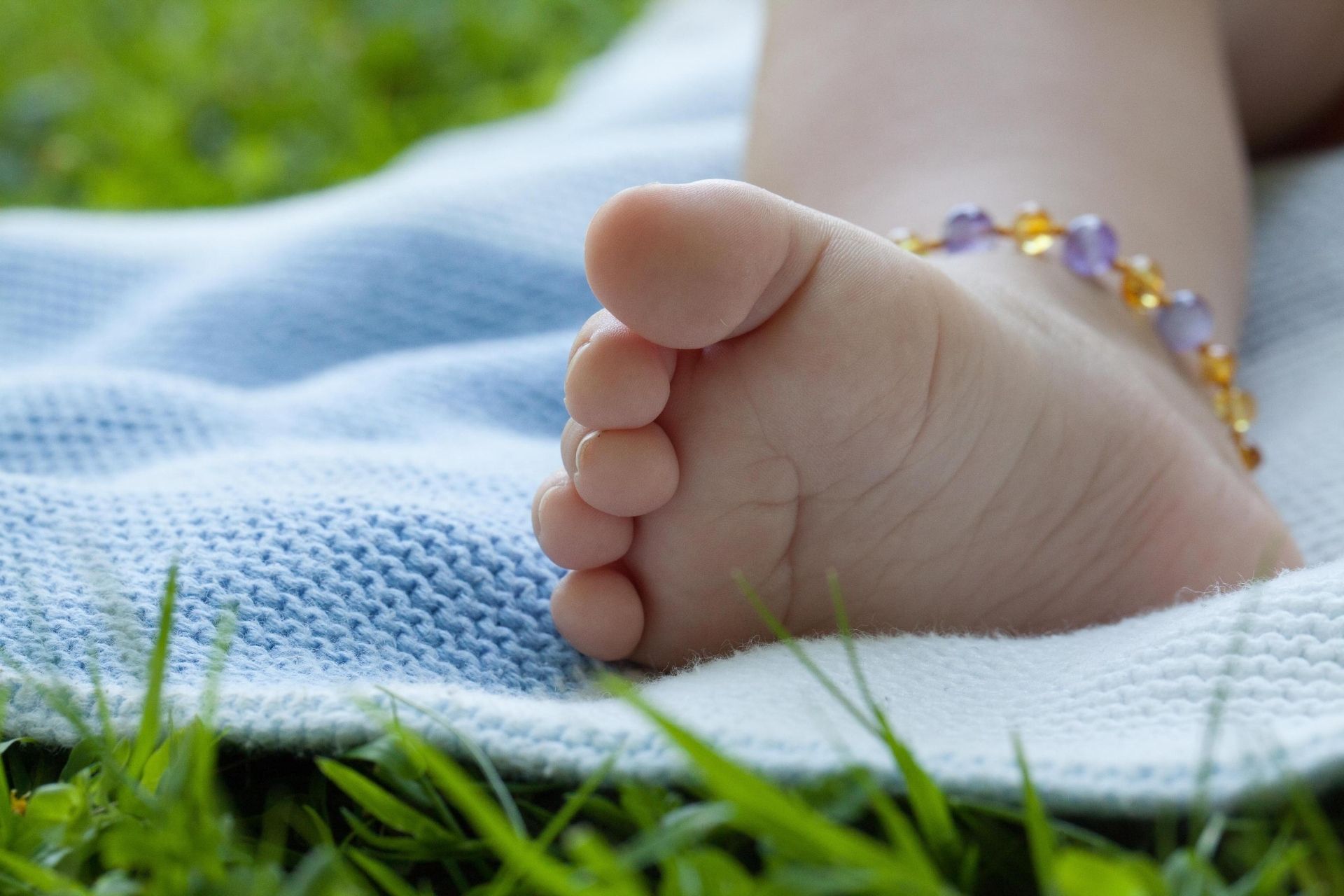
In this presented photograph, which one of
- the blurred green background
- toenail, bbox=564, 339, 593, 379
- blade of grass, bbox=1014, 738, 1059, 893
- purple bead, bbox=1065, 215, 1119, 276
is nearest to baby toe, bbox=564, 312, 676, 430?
toenail, bbox=564, 339, 593, 379

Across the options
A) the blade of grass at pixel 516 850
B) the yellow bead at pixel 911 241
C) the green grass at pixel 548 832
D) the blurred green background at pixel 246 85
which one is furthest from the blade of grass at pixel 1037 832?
the blurred green background at pixel 246 85

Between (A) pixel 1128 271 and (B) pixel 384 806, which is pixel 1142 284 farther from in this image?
(B) pixel 384 806

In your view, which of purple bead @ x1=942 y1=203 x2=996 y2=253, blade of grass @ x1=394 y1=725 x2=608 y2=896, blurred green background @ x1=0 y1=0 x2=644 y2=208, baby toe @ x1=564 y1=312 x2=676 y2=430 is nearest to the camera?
blade of grass @ x1=394 y1=725 x2=608 y2=896

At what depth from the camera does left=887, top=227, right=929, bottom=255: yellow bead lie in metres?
0.78

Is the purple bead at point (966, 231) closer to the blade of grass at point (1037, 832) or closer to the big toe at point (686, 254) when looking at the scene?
the big toe at point (686, 254)

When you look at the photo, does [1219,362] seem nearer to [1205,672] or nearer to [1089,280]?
[1089,280]

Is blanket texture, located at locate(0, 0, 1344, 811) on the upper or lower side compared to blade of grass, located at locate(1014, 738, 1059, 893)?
lower

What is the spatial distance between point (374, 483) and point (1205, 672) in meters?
0.44

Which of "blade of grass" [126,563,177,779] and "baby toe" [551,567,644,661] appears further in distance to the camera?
"baby toe" [551,567,644,661]

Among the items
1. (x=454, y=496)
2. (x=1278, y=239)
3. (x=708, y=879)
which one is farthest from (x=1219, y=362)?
(x=708, y=879)

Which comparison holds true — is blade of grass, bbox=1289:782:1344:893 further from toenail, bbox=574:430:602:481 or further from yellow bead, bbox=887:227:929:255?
yellow bead, bbox=887:227:929:255

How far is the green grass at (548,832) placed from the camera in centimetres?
36

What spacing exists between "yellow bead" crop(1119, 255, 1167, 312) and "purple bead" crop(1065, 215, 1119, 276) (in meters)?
0.03

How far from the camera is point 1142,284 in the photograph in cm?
82
